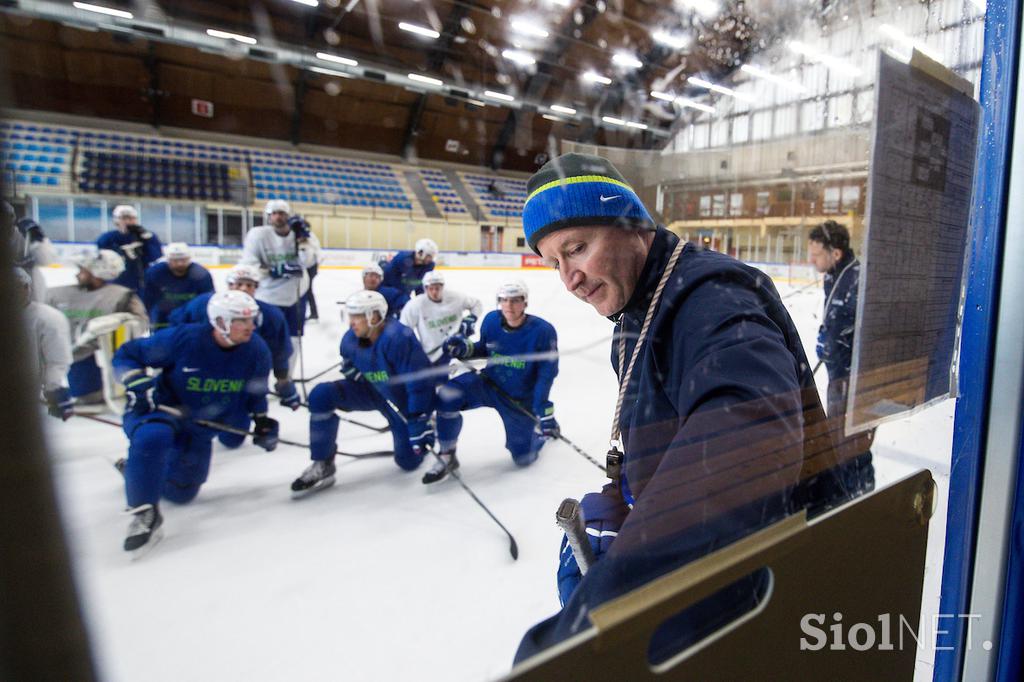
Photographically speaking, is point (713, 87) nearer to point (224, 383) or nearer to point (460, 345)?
point (460, 345)

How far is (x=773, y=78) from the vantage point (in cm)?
65

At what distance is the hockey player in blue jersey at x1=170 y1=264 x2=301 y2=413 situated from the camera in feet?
2.36

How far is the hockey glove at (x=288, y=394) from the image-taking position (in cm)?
194

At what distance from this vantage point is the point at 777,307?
1.59 ft

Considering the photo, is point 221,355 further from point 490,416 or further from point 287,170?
point 287,170

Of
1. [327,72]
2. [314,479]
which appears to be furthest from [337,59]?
[314,479]

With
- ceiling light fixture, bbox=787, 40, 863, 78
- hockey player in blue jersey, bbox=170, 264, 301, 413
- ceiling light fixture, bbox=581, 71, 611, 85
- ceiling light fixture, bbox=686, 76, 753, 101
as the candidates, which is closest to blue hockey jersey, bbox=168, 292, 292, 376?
hockey player in blue jersey, bbox=170, 264, 301, 413

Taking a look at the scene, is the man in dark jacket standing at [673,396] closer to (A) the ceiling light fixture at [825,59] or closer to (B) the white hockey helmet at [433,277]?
(A) the ceiling light fixture at [825,59]

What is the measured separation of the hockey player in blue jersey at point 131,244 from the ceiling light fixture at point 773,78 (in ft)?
2.10

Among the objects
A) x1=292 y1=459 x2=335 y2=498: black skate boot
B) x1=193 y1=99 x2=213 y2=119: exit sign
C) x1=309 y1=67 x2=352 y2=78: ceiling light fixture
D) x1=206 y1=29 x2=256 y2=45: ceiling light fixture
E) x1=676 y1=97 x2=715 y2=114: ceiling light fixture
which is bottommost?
x1=292 y1=459 x2=335 y2=498: black skate boot

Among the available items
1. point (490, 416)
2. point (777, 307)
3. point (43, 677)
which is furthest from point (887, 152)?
point (490, 416)

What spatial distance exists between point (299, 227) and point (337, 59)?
20cm

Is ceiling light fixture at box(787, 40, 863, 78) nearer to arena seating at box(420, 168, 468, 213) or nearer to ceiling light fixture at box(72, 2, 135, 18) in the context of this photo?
arena seating at box(420, 168, 468, 213)

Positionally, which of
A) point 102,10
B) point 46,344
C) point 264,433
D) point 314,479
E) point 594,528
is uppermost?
point 102,10
